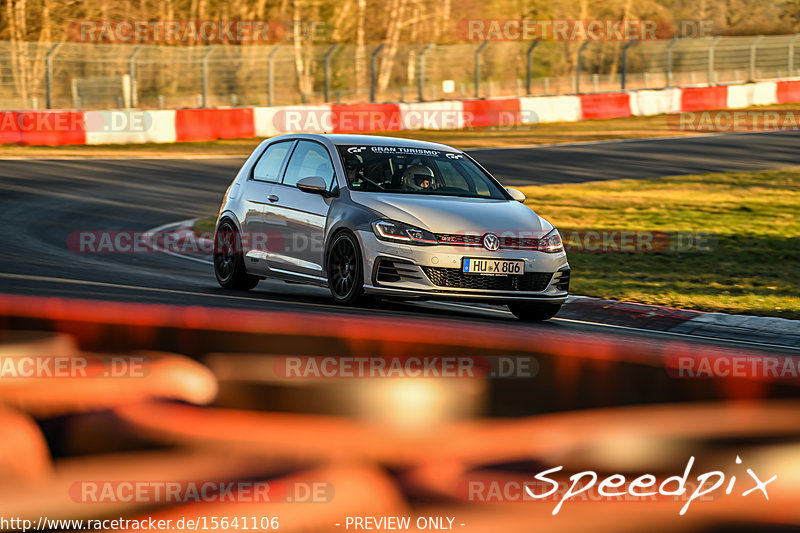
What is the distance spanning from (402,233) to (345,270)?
685 mm

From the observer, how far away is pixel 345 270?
32.1ft

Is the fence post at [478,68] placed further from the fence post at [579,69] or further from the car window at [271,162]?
the car window at [271,162]

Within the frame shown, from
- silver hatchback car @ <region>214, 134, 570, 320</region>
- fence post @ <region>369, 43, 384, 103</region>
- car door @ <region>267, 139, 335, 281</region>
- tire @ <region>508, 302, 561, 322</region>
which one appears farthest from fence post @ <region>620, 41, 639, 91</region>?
tire @ <region>508, 302, 561, 322</region>

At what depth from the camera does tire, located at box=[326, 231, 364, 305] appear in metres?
9.52

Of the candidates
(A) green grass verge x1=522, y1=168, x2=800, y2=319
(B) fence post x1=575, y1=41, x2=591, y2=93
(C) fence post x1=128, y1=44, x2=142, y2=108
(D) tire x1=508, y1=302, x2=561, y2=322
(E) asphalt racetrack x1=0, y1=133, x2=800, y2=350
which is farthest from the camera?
(B) fence post x1=575, y1=41, x2=591, y2=93

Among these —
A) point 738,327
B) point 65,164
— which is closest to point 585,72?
point 65,164

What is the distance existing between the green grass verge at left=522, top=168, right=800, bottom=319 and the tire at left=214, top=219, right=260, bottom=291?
361 cm

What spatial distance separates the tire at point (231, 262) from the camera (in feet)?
37.6

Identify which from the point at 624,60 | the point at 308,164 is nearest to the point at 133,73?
the point at 624,60

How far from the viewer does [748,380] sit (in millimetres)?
5438

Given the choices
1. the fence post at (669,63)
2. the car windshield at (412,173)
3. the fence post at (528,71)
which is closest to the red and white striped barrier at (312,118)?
the fence post at (528,71)

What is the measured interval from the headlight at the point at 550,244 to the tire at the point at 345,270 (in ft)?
4.99

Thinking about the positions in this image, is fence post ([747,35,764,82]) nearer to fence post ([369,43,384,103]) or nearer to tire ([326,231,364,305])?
fence post ([369,43,384,103])

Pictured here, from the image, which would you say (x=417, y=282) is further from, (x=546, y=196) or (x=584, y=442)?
(x=546, y=196)
